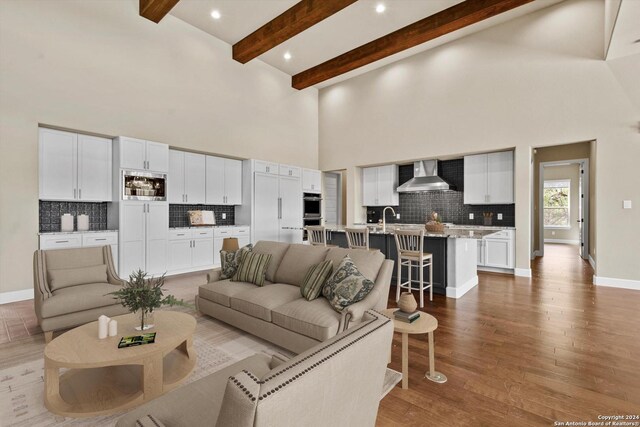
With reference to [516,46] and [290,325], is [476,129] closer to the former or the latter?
[516,46]

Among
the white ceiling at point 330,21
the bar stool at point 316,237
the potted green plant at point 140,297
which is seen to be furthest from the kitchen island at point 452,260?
the white ceiling at point 330,21

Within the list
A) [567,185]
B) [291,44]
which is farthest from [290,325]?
[567,185]

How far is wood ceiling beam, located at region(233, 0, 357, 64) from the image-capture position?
480 cm

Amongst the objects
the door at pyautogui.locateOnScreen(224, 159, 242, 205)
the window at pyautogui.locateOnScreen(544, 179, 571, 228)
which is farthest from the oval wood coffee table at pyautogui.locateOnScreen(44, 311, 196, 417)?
the window at pyautogui.locateOnScreen(544, 179, 571, 228)

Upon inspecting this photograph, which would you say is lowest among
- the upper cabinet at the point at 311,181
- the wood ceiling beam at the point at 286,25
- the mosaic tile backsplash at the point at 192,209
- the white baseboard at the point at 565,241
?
the white baseboard at the point at 565,241

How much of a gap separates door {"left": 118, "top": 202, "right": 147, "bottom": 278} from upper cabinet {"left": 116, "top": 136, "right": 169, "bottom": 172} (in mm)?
655

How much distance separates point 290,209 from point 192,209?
2353mm

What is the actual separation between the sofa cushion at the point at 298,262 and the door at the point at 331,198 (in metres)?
5.59

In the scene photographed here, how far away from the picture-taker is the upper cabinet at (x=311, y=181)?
320 inches

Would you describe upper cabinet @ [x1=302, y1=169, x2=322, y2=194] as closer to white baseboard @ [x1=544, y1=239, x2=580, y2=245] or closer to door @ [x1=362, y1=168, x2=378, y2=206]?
door @ [x1=362, y1=168, x2=378, y2=206]

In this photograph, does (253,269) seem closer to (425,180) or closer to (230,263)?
(230,263)

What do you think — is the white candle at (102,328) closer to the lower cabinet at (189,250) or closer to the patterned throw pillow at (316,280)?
the patterned throw pillow at (316,280)

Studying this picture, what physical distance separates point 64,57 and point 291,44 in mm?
4039

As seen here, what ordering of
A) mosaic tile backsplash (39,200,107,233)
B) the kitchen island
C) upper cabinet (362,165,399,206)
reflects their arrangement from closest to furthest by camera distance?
1. the kitchen island
2. mosaic tile backsplash (39,200,107,233)
3. upper cabinet (362,165,399,206)
